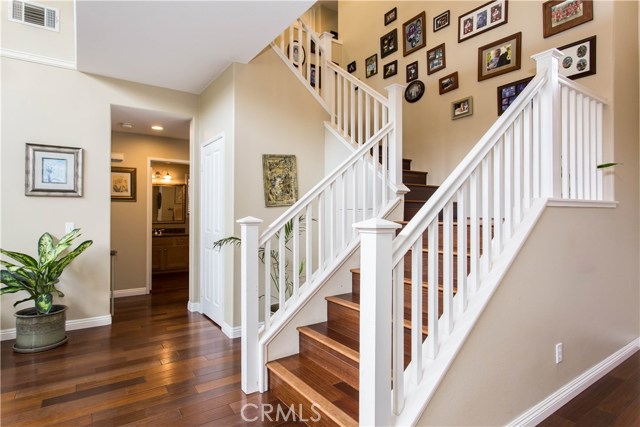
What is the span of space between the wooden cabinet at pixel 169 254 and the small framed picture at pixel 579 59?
21.3ft

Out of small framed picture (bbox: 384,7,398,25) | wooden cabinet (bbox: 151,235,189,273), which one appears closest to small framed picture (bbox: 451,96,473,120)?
small framed picture (bbox: 384,7,398,25)

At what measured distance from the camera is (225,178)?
11.2 ft

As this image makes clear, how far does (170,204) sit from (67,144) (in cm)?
385

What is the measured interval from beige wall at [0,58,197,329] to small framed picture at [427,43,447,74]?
3136 millimetres

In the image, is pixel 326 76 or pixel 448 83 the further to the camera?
pixel 326 76

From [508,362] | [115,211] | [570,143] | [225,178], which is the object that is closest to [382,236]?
[508,362]

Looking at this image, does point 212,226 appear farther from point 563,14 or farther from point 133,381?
point 563,14

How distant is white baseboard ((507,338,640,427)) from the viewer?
6.40ft

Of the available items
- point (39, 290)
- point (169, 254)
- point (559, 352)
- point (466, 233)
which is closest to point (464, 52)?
point (466, 233)

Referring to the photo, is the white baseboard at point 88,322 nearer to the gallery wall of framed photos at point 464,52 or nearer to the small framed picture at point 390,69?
the gallery wall of framed photos at point 464,52

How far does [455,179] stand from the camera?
5.47ft

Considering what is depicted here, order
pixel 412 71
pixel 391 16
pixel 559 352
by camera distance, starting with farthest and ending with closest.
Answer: pixel 391 16
pixel 412 71
pixel 559 352

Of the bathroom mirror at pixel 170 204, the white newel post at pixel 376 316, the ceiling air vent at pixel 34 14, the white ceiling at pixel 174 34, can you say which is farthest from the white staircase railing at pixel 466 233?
the bathroom mirror at pixel 170 204

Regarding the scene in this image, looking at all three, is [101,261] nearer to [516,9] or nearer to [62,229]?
[62,229]
